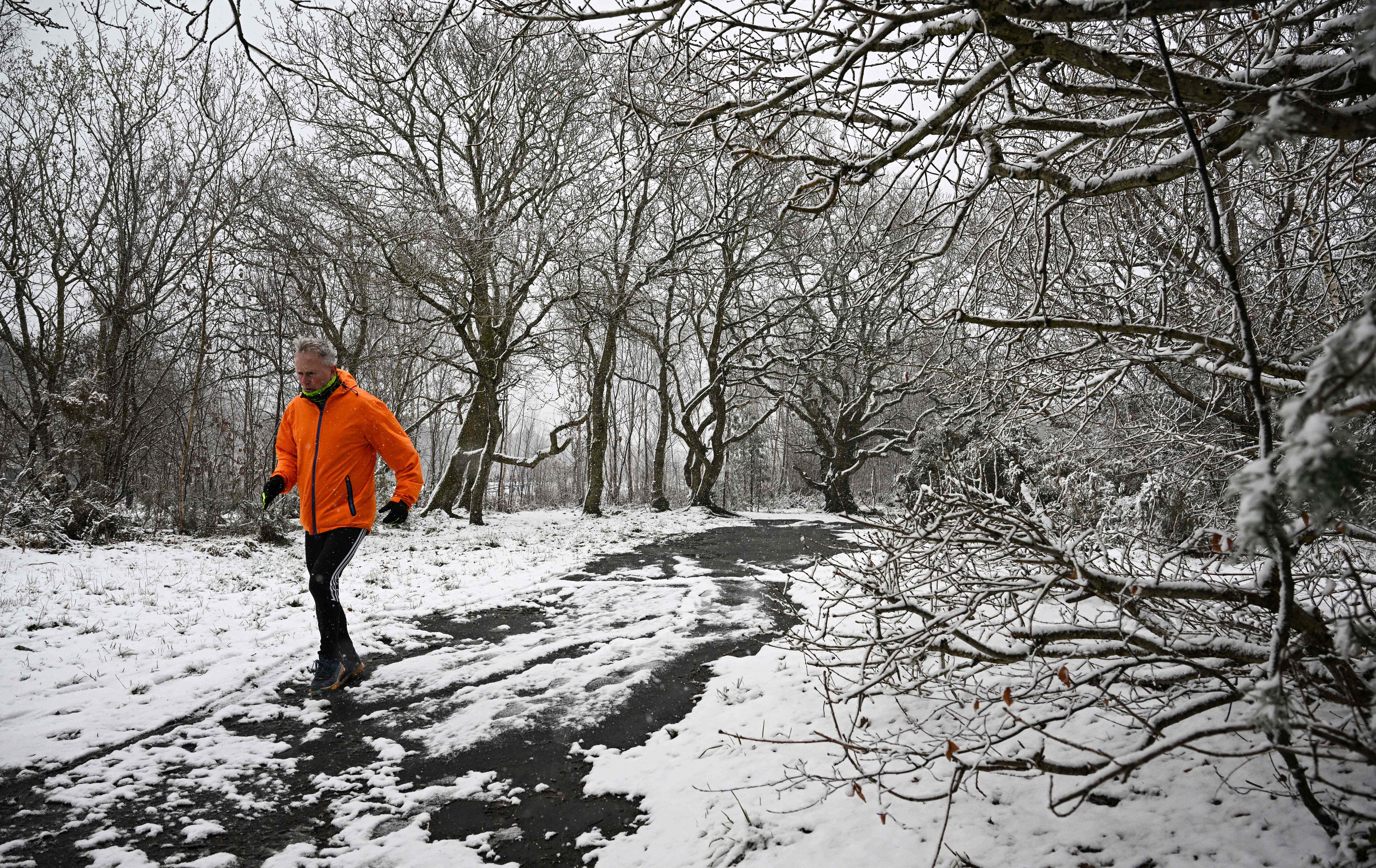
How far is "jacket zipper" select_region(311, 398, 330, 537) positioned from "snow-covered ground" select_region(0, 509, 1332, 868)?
1091 millimetres

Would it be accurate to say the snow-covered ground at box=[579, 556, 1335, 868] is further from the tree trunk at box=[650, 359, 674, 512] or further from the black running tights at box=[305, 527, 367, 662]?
the tree trunk at box=[650, 359, 674, 512]

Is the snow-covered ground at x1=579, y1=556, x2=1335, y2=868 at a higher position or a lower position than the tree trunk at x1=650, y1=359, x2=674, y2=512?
lower

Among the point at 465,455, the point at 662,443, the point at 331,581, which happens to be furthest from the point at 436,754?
the point at 662,443

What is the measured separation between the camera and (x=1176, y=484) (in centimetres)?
368

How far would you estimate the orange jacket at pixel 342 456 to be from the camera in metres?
4.23

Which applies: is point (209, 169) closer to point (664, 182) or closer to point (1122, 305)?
point (664, 182)

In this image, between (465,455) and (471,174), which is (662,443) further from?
(471,174)

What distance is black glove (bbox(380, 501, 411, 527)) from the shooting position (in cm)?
423

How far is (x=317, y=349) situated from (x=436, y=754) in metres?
2.83

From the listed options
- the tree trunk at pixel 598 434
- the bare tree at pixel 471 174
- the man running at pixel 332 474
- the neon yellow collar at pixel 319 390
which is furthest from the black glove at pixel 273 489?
the tree trunk at pixel 598 434

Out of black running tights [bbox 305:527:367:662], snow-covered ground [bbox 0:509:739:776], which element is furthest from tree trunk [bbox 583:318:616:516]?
black running tights [bbox 305:527:367:662]

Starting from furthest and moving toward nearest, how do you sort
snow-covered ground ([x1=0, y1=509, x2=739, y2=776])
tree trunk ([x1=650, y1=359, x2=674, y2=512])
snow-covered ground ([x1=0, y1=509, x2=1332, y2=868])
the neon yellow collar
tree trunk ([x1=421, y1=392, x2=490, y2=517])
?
tree trunk ([x1=650, y1=359, x2=674, y2=512]) → tree trunk ([x1=421, y1=392, x2=490, y2=517]) → the neon yellow collar → snow-covered ground ([x1=0, y1=509, x2=739, y2=776]) → snow-covered ground ([x1=0, y1=509, x2=1332, y2=868])

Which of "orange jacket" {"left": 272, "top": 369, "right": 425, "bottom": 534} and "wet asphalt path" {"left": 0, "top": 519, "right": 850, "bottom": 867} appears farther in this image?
"orange jacket" {"left": 272, "top": 369, "right": 425, "bottom": 534}

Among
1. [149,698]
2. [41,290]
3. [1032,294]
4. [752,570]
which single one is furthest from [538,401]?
[1032,294]
